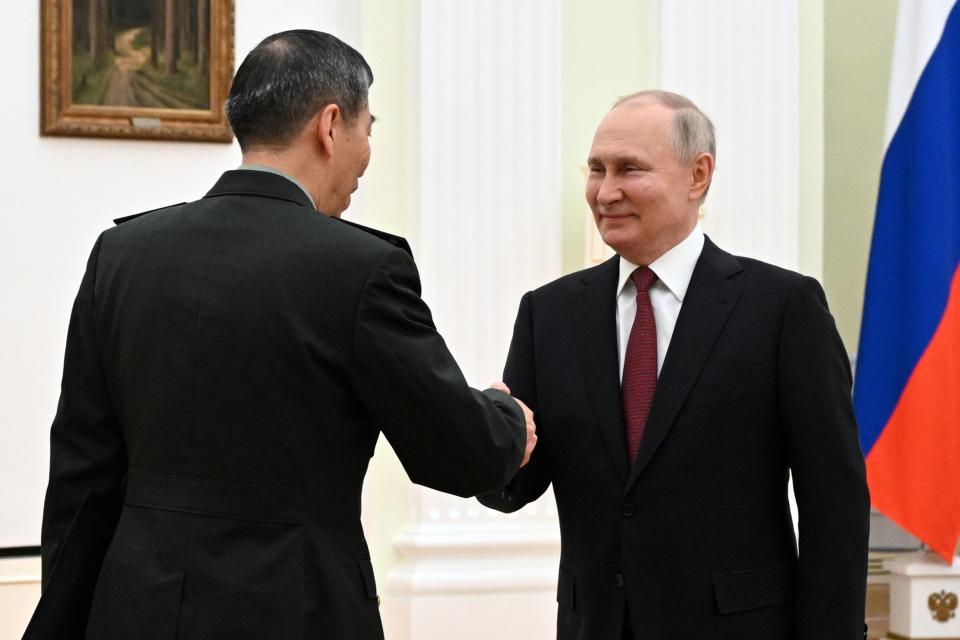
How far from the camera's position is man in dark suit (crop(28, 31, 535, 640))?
2131 millimetres

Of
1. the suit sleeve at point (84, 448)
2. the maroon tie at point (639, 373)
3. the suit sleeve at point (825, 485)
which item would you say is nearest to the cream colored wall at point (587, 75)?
the maroon tie at point (639, 373)

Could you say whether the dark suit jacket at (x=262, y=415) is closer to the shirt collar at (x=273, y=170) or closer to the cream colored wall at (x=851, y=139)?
the shirt collar at (x=273, y=170)

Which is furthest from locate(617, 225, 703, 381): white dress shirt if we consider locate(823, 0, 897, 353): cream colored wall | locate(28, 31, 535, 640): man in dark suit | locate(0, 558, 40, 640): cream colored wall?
locate(823, 0, 897, 353): cream colored wall

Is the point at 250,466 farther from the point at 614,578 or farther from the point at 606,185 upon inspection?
the point at 606,185

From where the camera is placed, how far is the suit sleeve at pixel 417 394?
7.03 feet

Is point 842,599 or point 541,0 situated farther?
point 541,0

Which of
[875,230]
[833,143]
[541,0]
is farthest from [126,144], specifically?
[833,143]

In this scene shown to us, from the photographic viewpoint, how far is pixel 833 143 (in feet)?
22.1

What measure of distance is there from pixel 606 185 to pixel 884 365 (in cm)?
291

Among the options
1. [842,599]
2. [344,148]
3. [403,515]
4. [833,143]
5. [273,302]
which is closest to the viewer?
[273,302]

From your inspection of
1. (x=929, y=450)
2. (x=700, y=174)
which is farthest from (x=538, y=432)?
(x=929, y=450)

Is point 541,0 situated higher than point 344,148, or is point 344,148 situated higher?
point 541,0

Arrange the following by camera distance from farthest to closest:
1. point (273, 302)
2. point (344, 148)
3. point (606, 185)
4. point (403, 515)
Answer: point (403, 515) < point (606, 185) < point (344, 148) < point (273, 302)

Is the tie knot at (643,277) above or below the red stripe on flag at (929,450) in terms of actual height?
above
